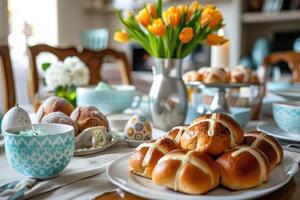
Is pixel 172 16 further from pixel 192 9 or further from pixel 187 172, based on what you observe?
pixel 187 172

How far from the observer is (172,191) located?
470mm

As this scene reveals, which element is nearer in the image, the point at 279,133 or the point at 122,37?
the point at 279,133

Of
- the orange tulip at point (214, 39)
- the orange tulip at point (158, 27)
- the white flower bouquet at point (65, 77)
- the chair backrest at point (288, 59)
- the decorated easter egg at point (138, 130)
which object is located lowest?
the decorated easter egg at point (138, 130)

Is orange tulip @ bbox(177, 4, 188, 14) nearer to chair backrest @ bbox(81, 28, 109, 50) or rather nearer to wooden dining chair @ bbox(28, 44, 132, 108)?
wooden dining chair @ bbox(28, 44, 132, 108)

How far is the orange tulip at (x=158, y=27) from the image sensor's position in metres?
0.87

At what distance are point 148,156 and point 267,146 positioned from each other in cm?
19

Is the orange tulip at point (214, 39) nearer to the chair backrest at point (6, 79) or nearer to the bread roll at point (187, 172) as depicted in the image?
the bread roll at point (187, 172)

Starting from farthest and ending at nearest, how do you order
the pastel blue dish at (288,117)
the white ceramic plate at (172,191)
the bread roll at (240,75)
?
the bread roll at (240,75) → the pastel blue dish at (288,117) → the white ceramic plate at (172,191)

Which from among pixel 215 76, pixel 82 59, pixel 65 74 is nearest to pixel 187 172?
pixel 215 76

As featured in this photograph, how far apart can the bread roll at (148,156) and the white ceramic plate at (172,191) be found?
10 mm

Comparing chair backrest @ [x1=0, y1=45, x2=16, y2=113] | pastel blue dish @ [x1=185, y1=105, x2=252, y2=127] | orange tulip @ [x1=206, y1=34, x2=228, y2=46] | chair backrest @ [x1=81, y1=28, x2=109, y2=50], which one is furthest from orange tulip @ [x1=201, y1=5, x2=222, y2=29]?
chair backrest @ [x1=81, y1=28, x2=109, y2=50]

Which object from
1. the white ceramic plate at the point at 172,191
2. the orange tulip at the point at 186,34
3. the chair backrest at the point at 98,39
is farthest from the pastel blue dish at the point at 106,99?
the chair backrest at the point at 98,39

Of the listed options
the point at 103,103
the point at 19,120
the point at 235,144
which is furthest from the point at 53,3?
Result: the point at 235,144

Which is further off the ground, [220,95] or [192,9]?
[192,9]
